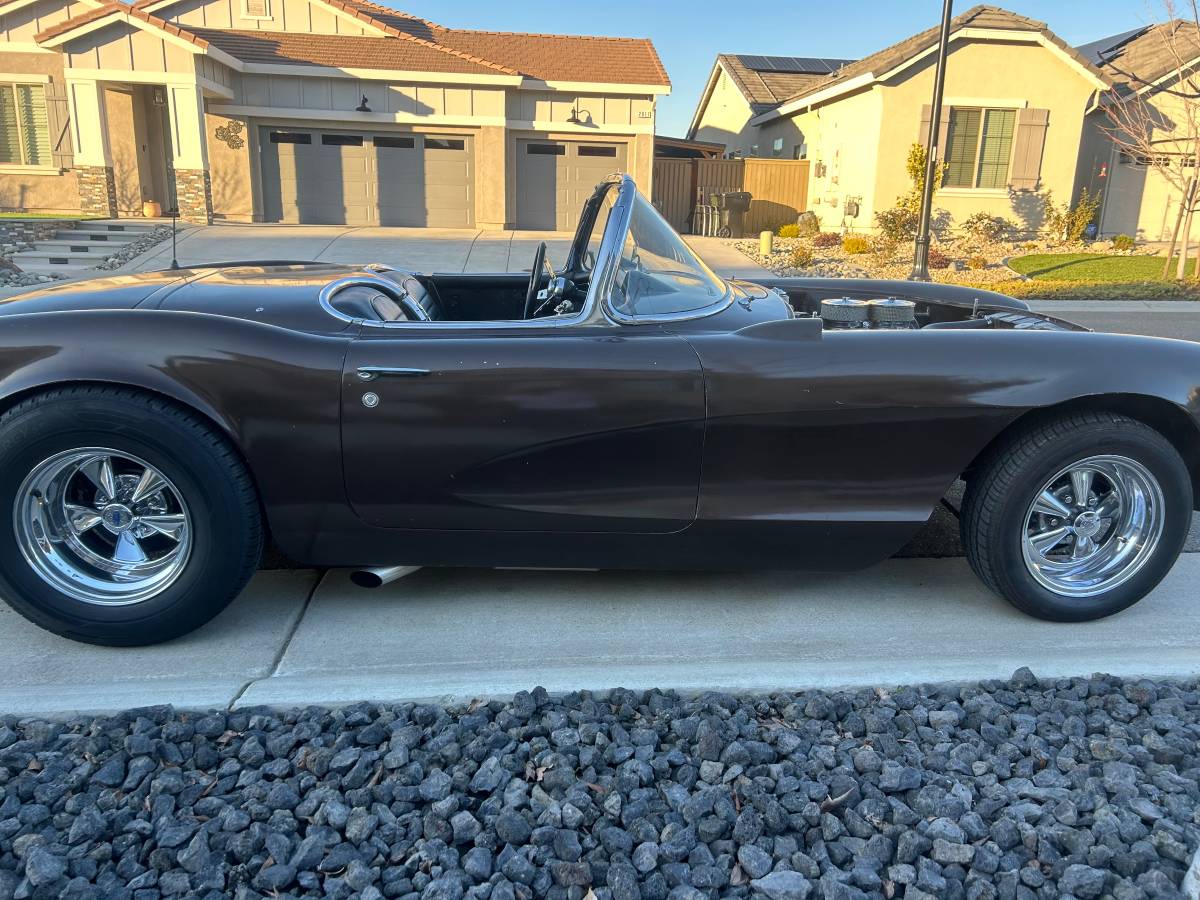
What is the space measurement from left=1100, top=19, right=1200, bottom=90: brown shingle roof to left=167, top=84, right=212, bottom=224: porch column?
55.3ft

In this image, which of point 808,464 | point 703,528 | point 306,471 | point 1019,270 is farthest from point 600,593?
point 1019,270

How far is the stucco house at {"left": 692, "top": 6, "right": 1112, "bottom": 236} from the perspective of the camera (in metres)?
17.9

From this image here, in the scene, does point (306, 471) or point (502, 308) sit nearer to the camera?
point (306, 471)

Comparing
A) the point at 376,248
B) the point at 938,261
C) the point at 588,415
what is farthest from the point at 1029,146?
the point at 588,415

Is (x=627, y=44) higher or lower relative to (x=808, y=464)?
higher

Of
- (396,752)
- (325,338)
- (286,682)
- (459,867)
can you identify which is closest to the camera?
(459,867)

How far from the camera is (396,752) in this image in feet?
7.28

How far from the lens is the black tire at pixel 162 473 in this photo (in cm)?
265

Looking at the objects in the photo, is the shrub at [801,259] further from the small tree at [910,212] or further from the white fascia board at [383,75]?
the white fascia board at [383,75]

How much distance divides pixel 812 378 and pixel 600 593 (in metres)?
1.09

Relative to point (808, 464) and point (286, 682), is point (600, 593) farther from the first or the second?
point (286, 682)

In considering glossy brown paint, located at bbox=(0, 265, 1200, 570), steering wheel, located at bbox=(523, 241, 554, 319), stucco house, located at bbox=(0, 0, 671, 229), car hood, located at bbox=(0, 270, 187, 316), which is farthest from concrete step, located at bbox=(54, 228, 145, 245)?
glossy brown paint, located at bbox=(0, 265, 1200, 570)

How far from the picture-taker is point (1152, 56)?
20.8m

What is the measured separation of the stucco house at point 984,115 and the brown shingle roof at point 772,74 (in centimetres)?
808
